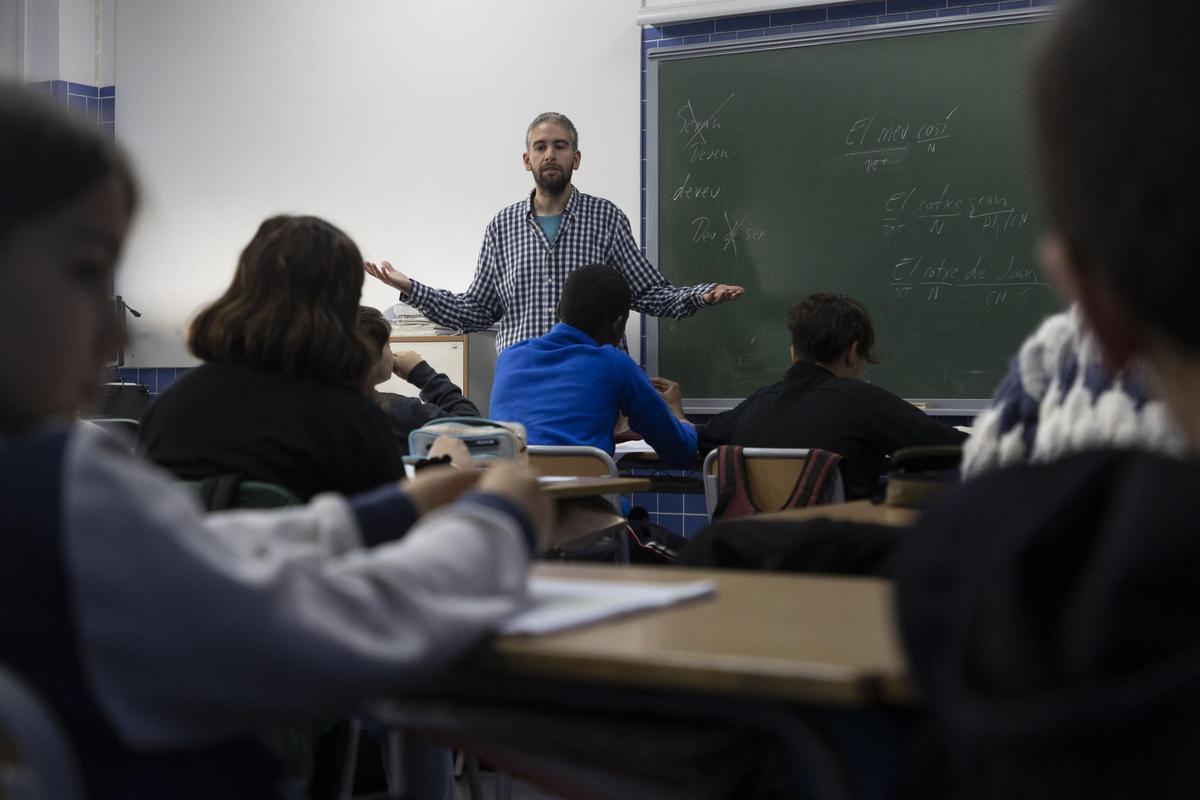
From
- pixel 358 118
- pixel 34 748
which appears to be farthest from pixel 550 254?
pixel 34 748

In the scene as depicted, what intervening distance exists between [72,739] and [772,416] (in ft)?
10.2

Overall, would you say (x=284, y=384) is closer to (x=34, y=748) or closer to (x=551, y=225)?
(x=34, y=748)

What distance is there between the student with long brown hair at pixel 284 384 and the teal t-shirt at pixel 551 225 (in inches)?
131

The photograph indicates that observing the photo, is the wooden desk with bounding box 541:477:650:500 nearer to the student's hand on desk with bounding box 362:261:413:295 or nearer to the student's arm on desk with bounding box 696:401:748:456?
the student's arm on desk with bounding box 696:401:748:456

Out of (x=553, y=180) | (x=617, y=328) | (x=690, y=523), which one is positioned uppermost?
(x=553, y=180)

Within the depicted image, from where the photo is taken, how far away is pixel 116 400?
20.3 feet

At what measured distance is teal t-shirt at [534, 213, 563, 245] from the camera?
564 cm

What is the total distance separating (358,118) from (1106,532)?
6.25m

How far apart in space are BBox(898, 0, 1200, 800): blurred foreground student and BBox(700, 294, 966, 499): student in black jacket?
9.91 feet

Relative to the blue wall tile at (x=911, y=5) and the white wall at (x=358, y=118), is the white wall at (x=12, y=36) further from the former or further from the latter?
the blue wall tile at (x=911, y=5)

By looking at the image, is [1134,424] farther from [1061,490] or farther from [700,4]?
[700,4]

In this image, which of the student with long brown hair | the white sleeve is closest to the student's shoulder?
the white sleeve

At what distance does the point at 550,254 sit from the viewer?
18.5ft

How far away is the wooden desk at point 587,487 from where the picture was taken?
300 centimetres
